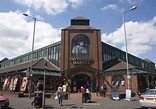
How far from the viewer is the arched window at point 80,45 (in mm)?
39312

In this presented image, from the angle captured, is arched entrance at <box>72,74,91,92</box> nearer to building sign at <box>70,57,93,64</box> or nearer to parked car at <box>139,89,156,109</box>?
building sign at <box>70,57,93,64</box>

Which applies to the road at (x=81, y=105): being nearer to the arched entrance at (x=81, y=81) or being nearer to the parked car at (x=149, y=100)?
the parked car at (x=149, y=100)

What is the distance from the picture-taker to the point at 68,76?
3716 cm

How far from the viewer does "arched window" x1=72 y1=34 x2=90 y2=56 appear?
129 ft

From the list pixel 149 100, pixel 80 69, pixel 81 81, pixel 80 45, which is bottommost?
pixel 149 100

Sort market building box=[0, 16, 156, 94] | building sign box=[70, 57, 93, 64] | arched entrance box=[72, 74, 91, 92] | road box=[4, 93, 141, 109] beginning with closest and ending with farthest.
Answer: road box=[4, 93, 141, 109] → market building box=[0, 16, 156, 94] → arched entrance box=[72, 74, 91, 92] → building sign box=[70, 57, 93, 64]

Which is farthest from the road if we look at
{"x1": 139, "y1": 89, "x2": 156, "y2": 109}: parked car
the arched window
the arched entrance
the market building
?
the arched window

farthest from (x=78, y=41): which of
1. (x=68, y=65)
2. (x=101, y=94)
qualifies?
(x=101, y=94)

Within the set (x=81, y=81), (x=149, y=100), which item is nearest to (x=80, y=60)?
(x=81, y=81)

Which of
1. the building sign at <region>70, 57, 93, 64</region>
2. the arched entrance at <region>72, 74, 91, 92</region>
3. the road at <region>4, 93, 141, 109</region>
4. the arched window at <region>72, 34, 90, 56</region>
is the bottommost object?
the road at <region>4, 93, 141, 109</region>

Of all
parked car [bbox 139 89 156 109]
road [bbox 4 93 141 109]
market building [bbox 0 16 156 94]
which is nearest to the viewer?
parked car [bbox 139 89 156 109]

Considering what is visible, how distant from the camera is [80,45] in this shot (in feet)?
131

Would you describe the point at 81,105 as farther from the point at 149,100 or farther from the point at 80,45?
the point at 80,45

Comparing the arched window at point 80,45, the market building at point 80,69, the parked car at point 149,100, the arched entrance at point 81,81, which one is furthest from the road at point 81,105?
the arched window at point 80,45
